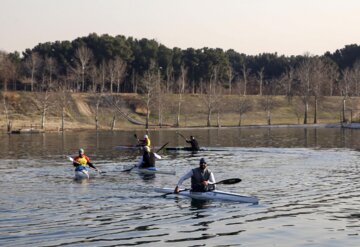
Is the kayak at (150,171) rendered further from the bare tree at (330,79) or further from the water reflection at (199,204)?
the bare tree at (330,79)

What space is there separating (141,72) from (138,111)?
22361 mm

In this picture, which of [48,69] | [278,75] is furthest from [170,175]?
[278,75]

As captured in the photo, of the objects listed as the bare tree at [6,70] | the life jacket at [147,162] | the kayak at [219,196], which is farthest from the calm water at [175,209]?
the bare tree at [6,70]

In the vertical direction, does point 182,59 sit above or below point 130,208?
above

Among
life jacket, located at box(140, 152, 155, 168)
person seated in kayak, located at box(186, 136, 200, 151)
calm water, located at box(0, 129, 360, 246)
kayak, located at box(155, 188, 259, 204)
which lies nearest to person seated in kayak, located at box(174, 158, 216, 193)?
kayak, located at box(155, 188, 259, 204)

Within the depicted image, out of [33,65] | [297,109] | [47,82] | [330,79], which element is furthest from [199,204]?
[330,79]

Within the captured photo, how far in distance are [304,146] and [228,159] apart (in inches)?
681

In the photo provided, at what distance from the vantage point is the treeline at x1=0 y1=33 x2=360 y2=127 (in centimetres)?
13700

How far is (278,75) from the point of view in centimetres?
19762

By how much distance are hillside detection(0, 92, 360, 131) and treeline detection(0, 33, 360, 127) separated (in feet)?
9.98

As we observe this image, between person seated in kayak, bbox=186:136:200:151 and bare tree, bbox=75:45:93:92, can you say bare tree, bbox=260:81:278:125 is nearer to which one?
bare tree, bbox=75:45:93:92

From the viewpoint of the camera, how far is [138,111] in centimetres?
13750

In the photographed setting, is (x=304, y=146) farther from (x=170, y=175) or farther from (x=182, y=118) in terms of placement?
(x=182, y=118)

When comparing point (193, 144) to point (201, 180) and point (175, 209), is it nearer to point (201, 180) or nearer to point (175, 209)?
point (201, 180)
